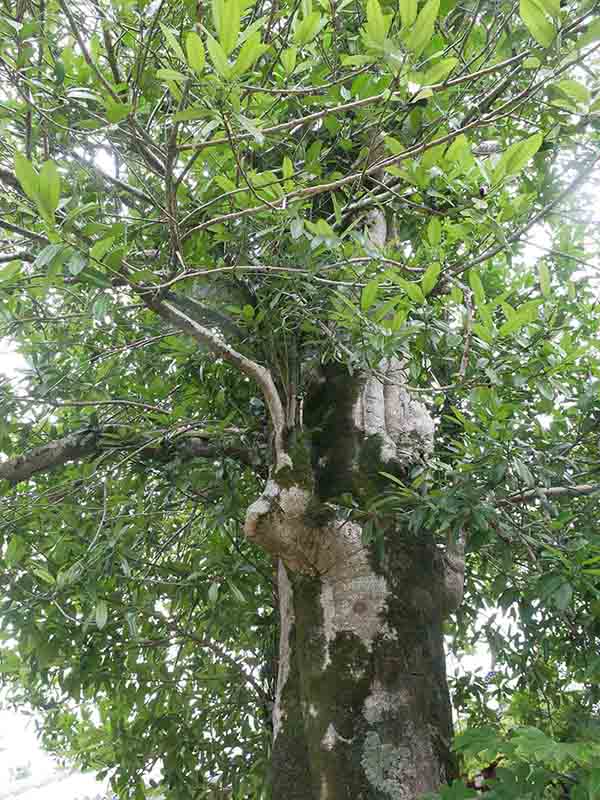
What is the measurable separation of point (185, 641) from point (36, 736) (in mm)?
1242

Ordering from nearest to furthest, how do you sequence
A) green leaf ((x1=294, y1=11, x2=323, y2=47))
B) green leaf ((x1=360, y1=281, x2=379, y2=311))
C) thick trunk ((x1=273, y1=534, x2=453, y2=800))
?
1. green leaf ((x1=294, y1=11, x2=323, y2=47))
2. green leaf ((x1=360, y1=281, x2=379, y2=311))
3. thick trunk ((x1=273, y1=534, x2=453, y2=800))

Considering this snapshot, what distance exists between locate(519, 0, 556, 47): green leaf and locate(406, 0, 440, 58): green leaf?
15 centimetres

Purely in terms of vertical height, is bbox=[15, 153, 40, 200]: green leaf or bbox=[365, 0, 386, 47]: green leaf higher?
bbox=[365, 0, 386, 47]: green leaf

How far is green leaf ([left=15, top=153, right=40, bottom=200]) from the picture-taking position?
3.90 ft

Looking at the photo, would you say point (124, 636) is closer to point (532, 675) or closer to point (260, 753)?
point (260, 753)

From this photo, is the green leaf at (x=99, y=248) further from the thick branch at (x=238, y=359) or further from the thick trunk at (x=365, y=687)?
the thick trunk at (x=365, y=687)

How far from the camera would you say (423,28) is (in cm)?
128

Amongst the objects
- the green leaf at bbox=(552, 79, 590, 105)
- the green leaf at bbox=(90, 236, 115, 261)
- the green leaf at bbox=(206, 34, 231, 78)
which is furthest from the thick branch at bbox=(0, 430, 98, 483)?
the green leaf at bbox=(552, 79, 590, 105)

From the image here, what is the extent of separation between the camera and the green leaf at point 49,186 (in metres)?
1.20

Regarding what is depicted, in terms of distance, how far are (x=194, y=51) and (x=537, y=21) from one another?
57 cm

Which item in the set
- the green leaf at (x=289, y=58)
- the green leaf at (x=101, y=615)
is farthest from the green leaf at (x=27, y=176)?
the green leaf at (x=101, y=615)

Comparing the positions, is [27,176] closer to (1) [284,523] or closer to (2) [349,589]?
(1) [284,523]

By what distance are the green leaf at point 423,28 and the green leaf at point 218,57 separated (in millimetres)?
345

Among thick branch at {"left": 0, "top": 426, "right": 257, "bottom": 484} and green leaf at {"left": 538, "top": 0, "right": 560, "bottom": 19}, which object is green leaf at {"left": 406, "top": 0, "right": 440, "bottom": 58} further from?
thick branch at {"left": 0, "top": 426, "right": 257, "bottom": 484}
